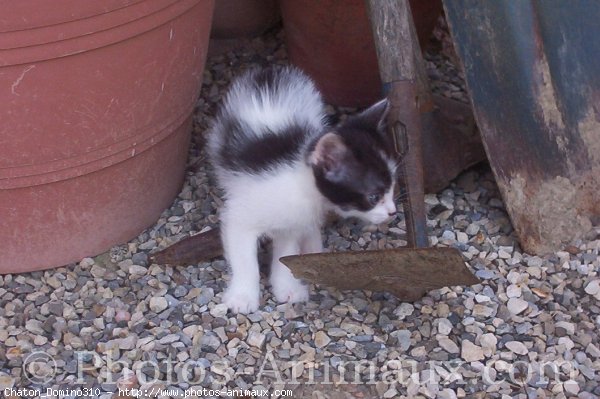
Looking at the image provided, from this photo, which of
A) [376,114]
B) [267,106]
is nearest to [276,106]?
[267,106]

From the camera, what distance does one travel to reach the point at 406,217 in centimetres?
211

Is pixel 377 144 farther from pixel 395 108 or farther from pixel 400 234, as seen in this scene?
pixel 400 234

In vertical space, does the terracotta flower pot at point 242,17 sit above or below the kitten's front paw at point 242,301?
above

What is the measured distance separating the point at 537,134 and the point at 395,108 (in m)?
0.44

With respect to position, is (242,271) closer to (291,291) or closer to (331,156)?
(291,291)

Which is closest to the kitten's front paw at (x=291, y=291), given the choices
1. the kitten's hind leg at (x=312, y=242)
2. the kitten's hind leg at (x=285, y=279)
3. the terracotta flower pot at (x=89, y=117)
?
the kitten's hind leg at (x=285, y=279)

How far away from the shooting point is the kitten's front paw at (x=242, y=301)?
7.33 feet

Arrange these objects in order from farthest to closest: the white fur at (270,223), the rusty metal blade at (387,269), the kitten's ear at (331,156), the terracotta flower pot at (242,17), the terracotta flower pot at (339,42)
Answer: the terracotta flower pot at (242,17)
the terracotta flower pot at (339,42)
the white fur at (270,223)
the kitten's ear at (331,156)
the rusty metal blade at (387,269)

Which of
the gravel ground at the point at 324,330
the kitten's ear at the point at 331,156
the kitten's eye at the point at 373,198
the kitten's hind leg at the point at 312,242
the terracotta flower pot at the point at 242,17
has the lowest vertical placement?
the gravel ground at the point at 324,330

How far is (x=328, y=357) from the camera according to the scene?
210 centimetres

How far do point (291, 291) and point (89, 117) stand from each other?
658 millimetres

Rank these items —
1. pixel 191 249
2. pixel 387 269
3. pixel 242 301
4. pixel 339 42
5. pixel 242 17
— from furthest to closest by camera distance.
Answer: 1. pixel 242 17
2. pixel 339 42
3. pixel 191 249
4. pixel 242 301
5. pixel 387 269

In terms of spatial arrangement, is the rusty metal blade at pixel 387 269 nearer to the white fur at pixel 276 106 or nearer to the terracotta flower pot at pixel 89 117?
the white fur at pixel 276 106

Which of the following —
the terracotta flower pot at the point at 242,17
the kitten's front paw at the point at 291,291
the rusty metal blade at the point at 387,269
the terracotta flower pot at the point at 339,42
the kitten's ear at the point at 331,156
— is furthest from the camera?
the terracotta flower pot at the point at 242,17
